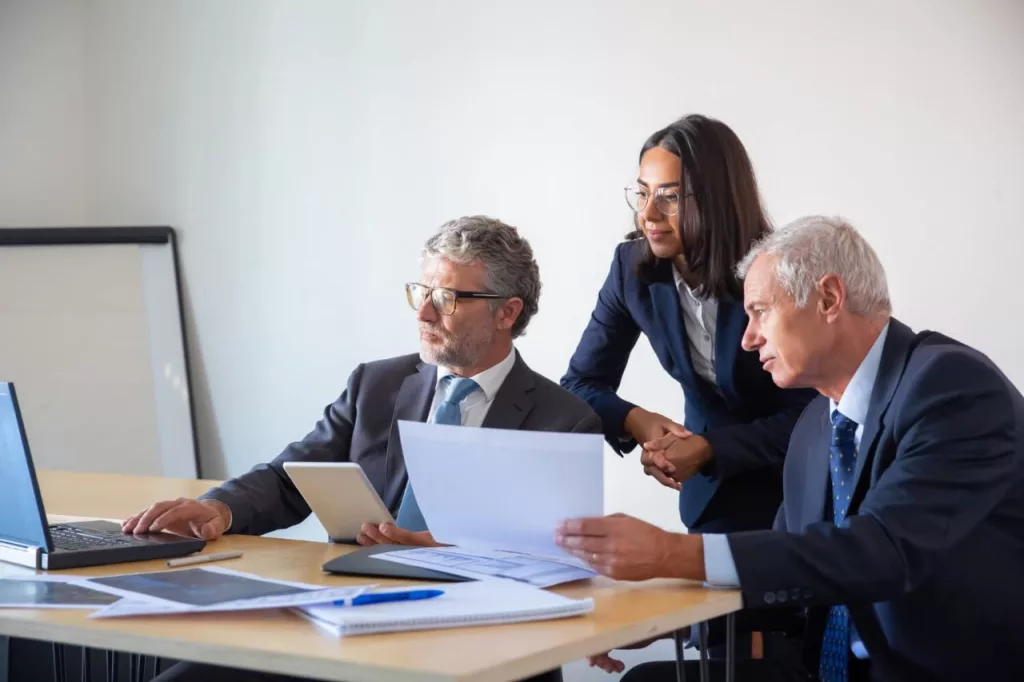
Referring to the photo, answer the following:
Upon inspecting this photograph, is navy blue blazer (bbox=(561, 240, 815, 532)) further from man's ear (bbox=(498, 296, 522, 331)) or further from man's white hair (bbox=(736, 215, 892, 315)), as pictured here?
man's white hair (bbox=(736, 215, 892, 315))

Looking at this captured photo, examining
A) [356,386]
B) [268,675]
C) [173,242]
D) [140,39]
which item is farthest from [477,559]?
[140,39]

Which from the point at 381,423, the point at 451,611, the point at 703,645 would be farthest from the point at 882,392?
the point at 381,423

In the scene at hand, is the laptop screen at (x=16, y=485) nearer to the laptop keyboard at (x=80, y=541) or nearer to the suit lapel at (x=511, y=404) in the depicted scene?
the laptop keyboard at (x=80, y=541)

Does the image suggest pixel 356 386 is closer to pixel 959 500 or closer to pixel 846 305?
pixel 846 305

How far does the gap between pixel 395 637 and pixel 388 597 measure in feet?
0.49

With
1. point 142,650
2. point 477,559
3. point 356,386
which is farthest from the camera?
point 356,386

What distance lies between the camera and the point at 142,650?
1432 mm

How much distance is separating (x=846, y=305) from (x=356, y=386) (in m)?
1.20

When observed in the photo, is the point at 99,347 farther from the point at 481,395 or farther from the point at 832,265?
the point at 832,265

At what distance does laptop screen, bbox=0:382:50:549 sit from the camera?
1846 mm

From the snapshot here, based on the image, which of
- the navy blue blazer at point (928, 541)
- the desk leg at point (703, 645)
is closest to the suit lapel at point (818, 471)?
the navy blue blazer at point (928, 541)

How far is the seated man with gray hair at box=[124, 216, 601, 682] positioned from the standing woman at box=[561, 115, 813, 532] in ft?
1.06

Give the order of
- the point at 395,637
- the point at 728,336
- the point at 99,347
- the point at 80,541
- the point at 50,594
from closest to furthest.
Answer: the point at 395,637
the point at 50,594
the point at 80,541
the point at 728,336
the point at 99,347

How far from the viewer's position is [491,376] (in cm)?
265
